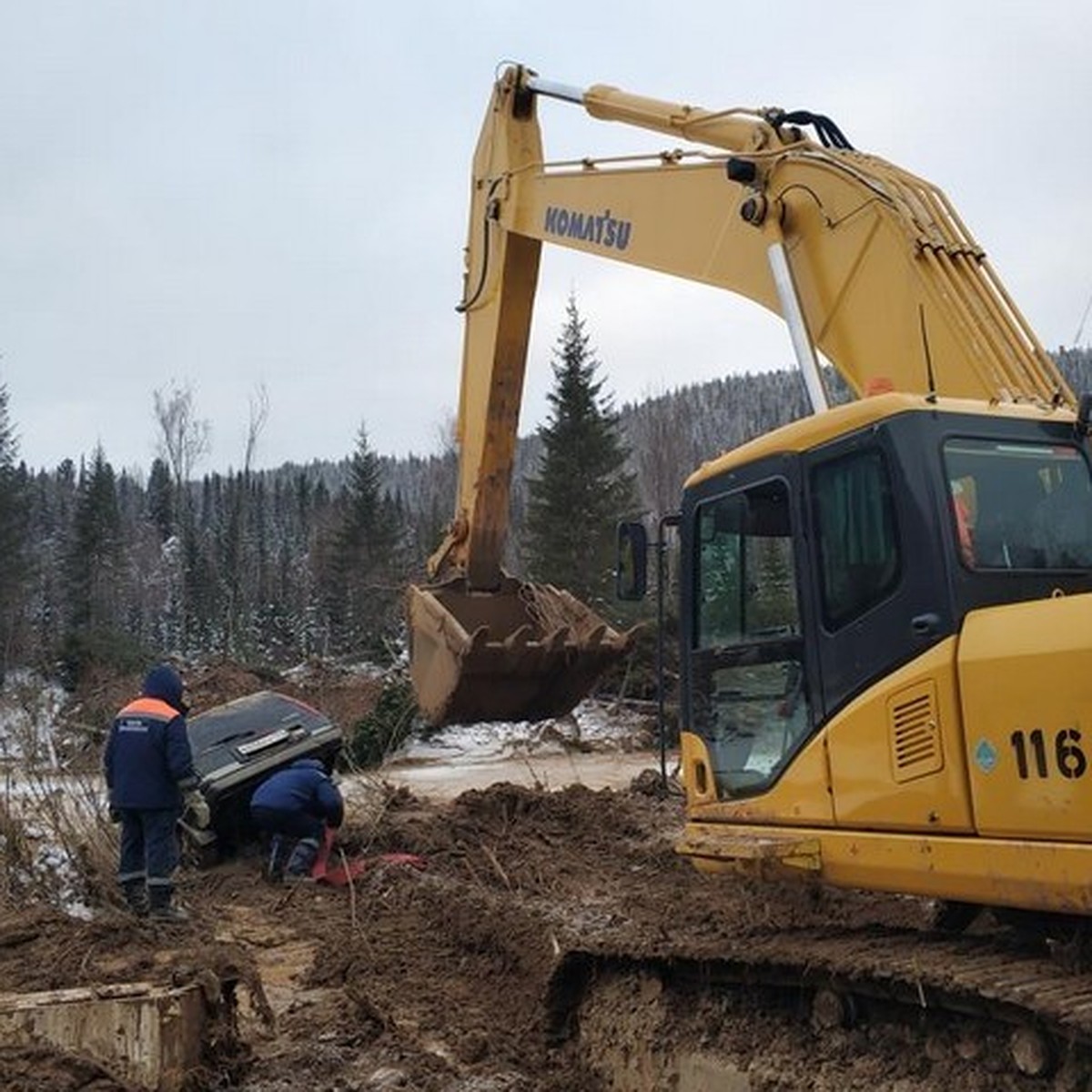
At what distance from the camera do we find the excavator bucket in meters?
8.38

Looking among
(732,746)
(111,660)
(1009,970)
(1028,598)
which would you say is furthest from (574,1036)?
(111,660)

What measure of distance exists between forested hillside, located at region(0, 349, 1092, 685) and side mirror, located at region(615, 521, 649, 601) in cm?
2568

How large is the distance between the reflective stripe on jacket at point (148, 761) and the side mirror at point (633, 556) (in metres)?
3.68

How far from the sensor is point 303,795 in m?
10.2

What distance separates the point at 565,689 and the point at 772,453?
382 centimetres

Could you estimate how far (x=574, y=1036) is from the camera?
238 inches

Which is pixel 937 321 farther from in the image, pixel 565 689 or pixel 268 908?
pixel 268 908

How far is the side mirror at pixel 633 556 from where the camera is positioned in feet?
20.4

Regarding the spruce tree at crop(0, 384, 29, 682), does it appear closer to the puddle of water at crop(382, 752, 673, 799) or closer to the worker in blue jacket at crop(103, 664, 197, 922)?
the puddle of water at crop(382, 752, 673, 799)

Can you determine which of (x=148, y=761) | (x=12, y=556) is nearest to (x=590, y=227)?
(x=148, y=761)

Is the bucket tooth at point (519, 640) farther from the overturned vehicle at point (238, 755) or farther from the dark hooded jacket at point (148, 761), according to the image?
the overturned vehicle at point (238, 755)

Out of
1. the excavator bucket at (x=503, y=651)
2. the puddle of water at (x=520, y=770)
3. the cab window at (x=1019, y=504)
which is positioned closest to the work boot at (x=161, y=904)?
the excavator bucket at (x=503, y=651)

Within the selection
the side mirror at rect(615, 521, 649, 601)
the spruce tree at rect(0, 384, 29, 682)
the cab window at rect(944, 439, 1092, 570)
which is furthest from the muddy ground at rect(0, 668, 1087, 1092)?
the spruce tree at rect(0, 384, 29, 682)

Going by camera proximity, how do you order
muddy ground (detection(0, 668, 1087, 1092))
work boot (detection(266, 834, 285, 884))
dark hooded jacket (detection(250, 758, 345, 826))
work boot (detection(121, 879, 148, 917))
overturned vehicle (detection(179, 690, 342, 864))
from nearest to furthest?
muddy ground (detection(0, 668, 1087, 1092)) < work boot (detection(121, 879, 148, 917)) < dark hooded jacket (detection(250, 758, 345, 826)) < work boot (detection(266, 834, 285, 884)) < overturned vehicle (detection(179, 690, 342, 864))
